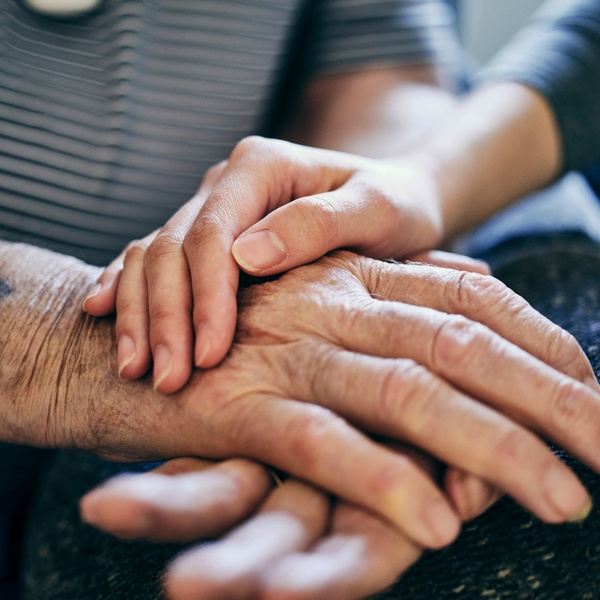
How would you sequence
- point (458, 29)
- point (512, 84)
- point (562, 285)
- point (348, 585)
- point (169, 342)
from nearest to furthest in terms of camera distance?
point (348, 585)
point (169, 342)
point (562, 285)
point (512, 84)
point (458, 29)

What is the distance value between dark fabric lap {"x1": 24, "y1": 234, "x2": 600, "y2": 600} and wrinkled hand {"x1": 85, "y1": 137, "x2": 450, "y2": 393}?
8.1 inches

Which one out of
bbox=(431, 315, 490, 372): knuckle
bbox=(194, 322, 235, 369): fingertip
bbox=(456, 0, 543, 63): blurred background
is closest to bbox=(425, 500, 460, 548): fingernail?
bbox=(431, 315, 490, 372): knuckle

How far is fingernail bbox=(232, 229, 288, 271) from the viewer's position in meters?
0.57

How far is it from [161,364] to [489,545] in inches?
12.8

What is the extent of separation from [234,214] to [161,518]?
327 millimetres

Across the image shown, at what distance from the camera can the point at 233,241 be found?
590 mm

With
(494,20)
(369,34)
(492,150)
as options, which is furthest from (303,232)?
(494,20)

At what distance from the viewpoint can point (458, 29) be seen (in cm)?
128

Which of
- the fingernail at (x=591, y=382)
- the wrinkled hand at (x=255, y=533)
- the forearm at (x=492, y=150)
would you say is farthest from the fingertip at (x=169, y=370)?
the forearm at (x=492, y=150)

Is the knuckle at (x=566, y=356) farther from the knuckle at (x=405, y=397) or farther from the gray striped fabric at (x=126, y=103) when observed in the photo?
the gray striped fabric at (x=126, y=103)

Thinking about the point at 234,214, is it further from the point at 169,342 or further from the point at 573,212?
the point at 573,212

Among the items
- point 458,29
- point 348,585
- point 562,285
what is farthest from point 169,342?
point 458,29

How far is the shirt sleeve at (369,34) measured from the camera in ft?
3.40

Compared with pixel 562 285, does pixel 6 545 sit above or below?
below
